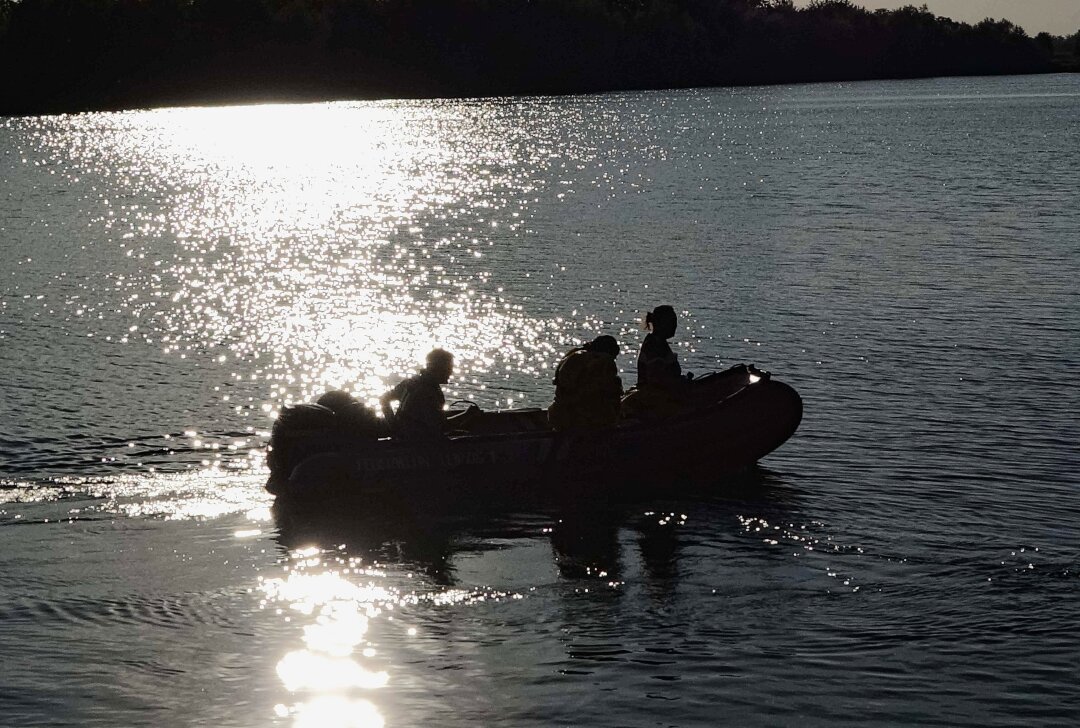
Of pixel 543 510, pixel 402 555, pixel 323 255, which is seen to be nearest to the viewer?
pixel 402 555

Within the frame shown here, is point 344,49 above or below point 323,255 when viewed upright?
above

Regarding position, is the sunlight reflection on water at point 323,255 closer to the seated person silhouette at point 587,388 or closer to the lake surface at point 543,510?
the lake surface at point 543,510

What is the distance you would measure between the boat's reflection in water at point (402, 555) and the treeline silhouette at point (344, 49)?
408 feet

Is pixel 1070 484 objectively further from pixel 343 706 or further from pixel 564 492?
pixel 343 706

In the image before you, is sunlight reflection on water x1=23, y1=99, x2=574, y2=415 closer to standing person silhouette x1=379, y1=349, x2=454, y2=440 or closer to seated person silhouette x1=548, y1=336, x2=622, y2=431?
standing person silhouette x1=379, y1=349, x2=454, y2=440

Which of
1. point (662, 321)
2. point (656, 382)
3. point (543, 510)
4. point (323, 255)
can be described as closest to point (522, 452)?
point (543, 510)

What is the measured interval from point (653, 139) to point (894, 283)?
201 feet

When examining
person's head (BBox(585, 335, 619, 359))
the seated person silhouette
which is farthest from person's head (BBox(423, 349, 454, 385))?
person's head (BBox(585, 335, 619, 359))

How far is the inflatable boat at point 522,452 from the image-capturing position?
1536cm

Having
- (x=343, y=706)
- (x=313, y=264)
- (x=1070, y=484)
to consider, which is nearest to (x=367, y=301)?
(x=313, y=264)

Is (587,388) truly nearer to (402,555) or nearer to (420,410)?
(420,410)

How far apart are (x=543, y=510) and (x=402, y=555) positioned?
1.89 metres

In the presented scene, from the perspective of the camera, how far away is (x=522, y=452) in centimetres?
1579

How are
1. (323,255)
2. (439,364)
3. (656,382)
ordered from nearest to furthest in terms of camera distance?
(439,364), (656,382), (323,255)
